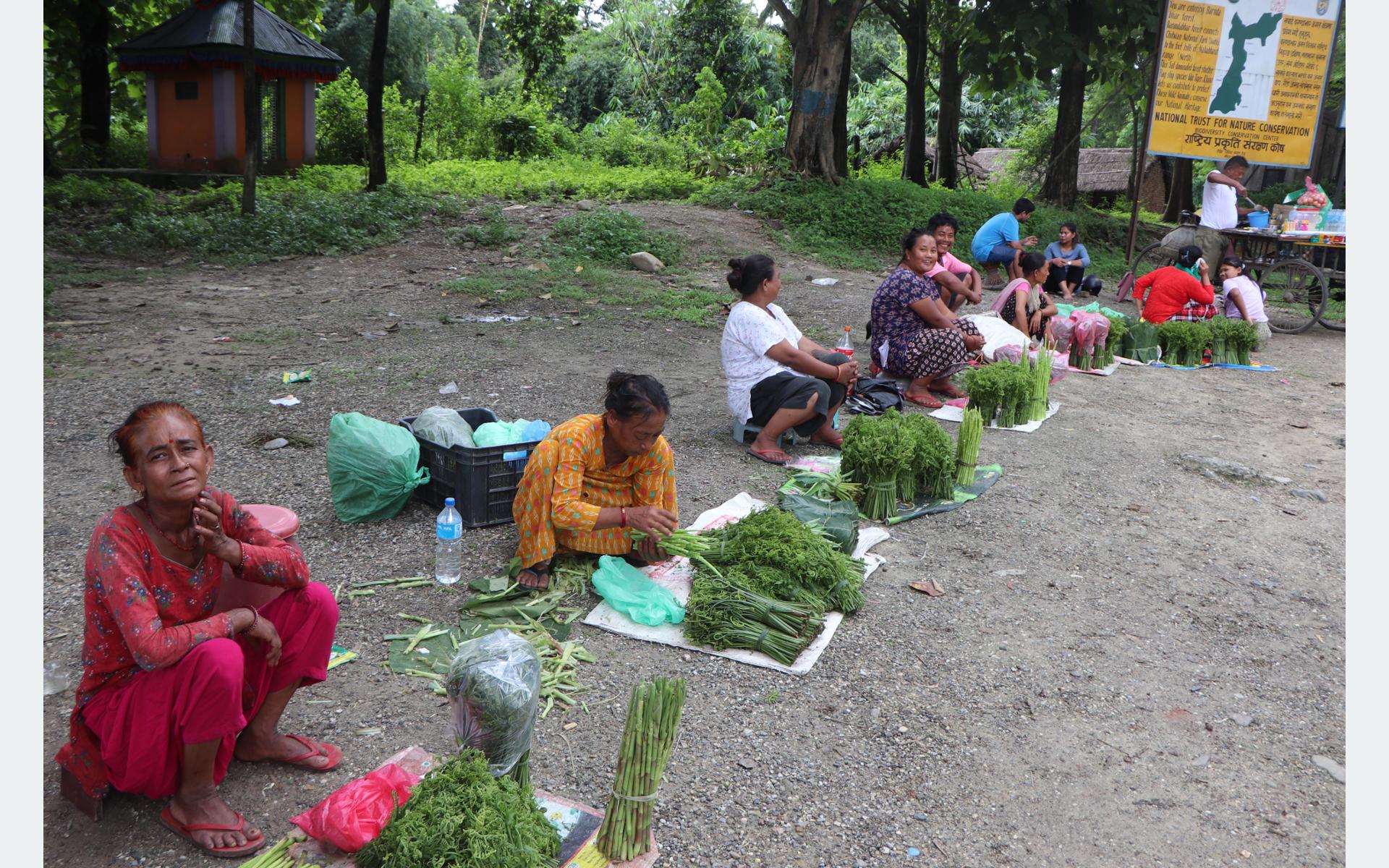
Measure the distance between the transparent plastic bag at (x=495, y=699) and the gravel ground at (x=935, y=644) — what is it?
16.2 inches

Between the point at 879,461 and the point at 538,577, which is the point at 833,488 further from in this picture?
the point at 538,577

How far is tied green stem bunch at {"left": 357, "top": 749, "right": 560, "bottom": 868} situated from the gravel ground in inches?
19.6

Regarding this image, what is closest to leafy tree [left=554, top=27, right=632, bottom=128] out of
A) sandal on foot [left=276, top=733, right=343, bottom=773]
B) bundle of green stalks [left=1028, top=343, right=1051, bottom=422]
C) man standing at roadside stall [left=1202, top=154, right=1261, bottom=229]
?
man standing at roadside stall [left=1202, top=154, right=1261, bottom=229]

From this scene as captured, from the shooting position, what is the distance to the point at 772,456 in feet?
18.9

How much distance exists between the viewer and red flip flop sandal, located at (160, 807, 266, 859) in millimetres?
2465

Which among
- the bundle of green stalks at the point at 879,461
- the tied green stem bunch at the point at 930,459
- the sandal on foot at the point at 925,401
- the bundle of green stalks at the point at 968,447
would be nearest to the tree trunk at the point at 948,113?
the sandal on foot at the point at 925,401

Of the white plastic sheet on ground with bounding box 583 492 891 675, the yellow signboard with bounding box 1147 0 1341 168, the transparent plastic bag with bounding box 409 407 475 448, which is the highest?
the yellow signboard with bounding box 1147 0 1341 168

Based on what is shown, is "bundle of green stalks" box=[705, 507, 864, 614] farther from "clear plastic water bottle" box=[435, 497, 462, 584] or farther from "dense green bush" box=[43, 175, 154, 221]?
"dense green bush" box=[43, 175, 154, 221]

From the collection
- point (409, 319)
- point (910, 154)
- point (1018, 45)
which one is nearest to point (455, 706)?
point (409, 319)

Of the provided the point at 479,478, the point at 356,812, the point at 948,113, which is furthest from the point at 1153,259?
the point at 356,812

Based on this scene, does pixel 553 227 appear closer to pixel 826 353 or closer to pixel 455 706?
pixel 826 353

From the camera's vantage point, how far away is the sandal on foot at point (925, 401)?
7.16 m

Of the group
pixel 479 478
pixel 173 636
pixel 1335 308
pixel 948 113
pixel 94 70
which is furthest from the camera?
pixel 948 113

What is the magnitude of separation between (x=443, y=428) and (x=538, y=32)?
21.2 m
